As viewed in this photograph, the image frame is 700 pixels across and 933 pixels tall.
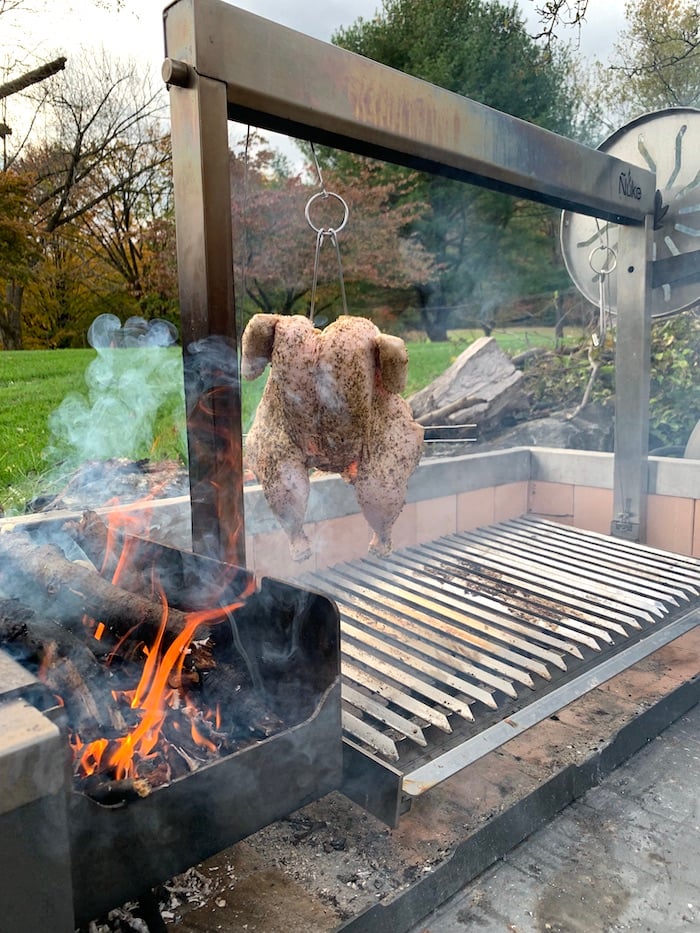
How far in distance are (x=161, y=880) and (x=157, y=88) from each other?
6718mm

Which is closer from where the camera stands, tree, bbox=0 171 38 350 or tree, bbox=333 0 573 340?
tree, bbox=0 171 38 350

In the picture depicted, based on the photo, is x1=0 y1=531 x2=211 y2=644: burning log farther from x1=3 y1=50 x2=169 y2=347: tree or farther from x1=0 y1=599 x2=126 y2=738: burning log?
x1=3 y1=50 x2=169 y2=347: tree

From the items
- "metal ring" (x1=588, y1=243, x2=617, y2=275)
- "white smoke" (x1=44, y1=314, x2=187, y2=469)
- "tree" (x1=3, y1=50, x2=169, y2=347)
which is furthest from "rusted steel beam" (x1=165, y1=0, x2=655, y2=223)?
"tree" (x1=3, y1=50, x2=169, y2=347)

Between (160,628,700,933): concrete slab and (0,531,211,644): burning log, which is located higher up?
(0,531,211,644): burning log

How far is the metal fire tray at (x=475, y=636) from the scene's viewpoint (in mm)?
2064

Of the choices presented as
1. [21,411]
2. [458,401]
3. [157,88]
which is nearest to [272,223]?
[157,88]

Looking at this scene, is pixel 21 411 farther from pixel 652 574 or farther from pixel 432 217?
pixel 432 217

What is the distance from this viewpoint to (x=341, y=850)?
74.9 inches

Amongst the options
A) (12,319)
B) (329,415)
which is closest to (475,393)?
(12,319)

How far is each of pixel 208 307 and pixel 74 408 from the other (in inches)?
139

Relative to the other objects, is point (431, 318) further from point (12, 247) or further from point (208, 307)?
point (208, 307)

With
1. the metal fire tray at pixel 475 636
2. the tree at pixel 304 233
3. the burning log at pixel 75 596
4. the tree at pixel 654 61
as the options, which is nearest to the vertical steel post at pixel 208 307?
the burning log at pixel 75 596

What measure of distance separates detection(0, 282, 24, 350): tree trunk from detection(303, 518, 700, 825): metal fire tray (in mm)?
2956

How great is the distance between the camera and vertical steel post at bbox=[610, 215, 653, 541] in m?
4.09
